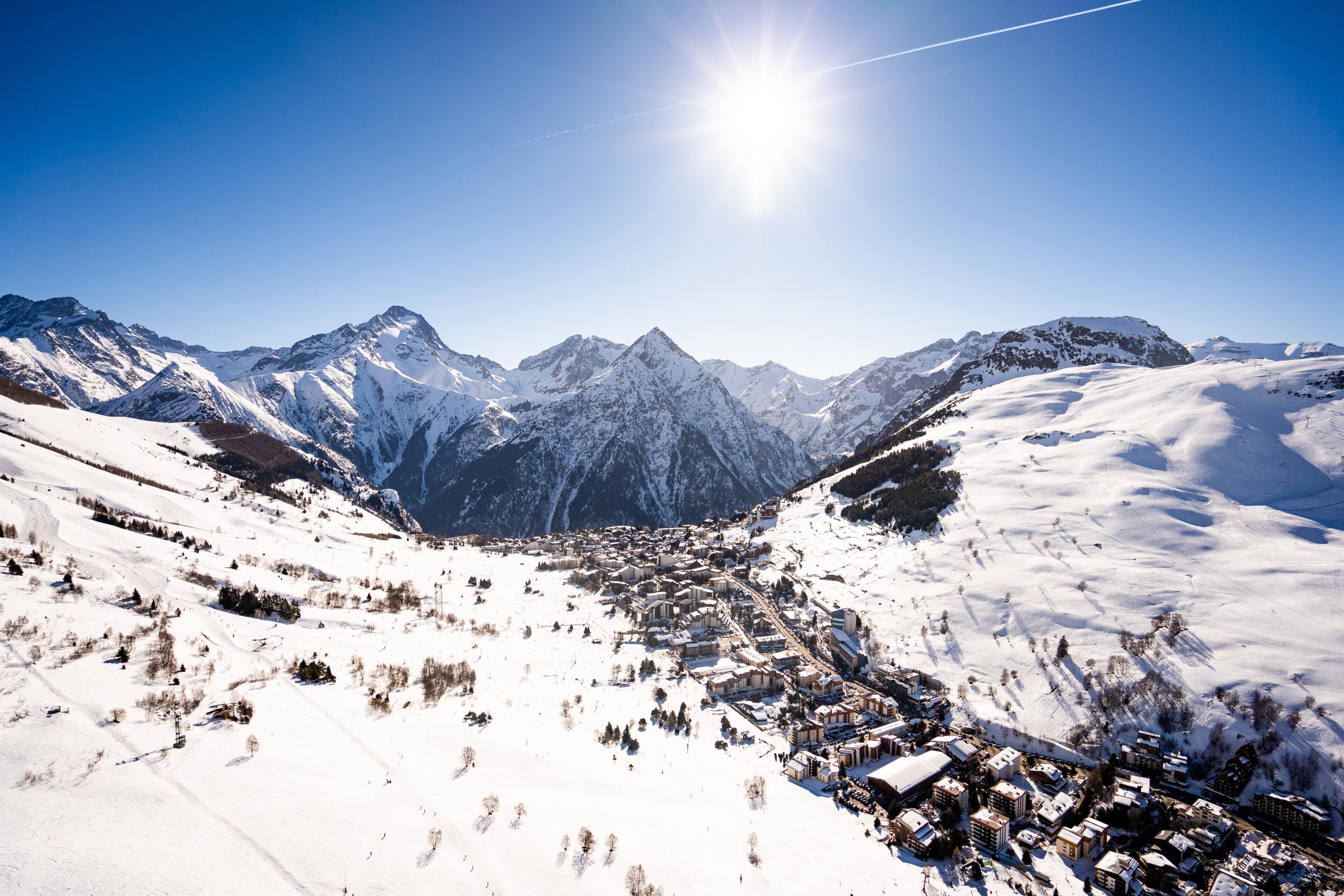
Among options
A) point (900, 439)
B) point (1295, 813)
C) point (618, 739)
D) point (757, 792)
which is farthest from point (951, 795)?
point (900, 439)

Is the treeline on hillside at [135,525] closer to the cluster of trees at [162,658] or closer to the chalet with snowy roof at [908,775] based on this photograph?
the cluster of trees at [162,658]

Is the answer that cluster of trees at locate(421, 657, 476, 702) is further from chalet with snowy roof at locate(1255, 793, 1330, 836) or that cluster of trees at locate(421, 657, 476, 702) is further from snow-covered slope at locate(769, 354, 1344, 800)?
chalet with snowy roof at locate(1255, 793, 1330, 836)

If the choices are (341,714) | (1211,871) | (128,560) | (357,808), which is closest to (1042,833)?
(1211,871)

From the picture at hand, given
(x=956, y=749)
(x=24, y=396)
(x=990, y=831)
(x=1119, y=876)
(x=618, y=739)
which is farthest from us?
(x=24, y=396)

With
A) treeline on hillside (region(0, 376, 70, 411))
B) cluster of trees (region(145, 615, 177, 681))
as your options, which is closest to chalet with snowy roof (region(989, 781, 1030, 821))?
cluster of trees (region(145, 615, 177, 681))

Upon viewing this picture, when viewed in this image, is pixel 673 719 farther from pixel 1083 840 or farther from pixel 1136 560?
pixel 1136 560

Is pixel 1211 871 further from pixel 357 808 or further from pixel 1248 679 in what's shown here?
pixel 357 808
